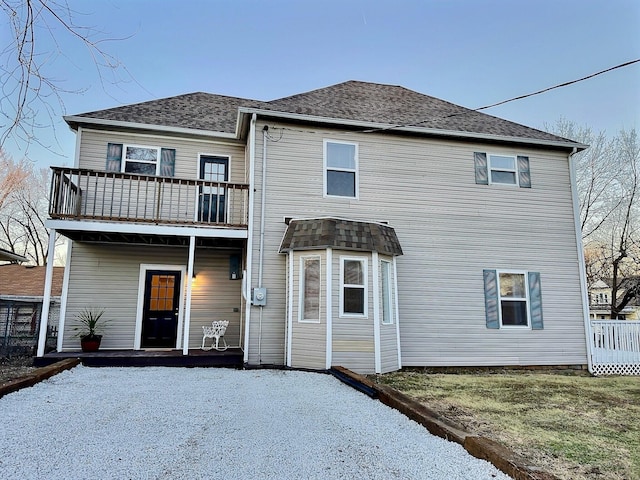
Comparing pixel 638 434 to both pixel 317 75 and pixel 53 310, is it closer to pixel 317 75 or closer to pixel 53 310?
pixel 317 75

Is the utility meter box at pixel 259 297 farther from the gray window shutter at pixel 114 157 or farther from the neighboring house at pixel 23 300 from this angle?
the neighboring house at pixel 23 300

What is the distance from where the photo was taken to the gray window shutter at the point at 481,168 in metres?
9.93

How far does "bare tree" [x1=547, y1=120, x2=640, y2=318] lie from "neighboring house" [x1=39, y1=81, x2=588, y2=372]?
10.6m

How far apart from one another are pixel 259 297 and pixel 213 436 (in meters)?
4.38

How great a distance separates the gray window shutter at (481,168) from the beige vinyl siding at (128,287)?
6.55 m

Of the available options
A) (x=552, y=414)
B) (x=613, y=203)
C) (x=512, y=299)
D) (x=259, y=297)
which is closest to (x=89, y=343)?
(x=259, y=297)

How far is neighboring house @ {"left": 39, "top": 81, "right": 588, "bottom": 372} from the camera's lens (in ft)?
26.6

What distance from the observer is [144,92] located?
2.93m

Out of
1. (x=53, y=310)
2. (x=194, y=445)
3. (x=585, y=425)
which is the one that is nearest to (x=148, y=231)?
(x=194, y=445)

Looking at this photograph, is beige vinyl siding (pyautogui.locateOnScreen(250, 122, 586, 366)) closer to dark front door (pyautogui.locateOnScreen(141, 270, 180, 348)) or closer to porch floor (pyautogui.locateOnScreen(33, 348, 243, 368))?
porch floor (pyautogui.locateOnScreen(33, 348, 243, 368))

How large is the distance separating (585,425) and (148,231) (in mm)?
7726

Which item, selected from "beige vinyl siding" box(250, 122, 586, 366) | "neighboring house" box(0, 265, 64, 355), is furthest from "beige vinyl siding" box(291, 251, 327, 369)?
"neighboring house" box(0, 265, 64, 355)

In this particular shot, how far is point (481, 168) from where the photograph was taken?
1000 cm

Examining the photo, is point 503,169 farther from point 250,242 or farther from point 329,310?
point 250,242
